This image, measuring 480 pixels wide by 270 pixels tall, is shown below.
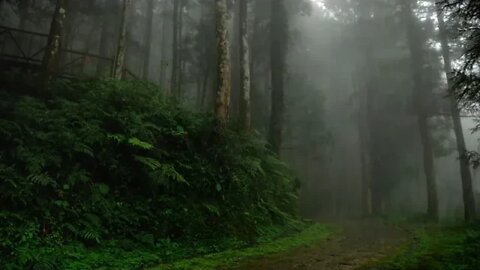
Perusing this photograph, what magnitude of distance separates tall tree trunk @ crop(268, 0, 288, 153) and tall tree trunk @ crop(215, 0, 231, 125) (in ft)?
18.8

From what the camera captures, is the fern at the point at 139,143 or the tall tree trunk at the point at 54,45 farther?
the tall tree trunk at the point at 54,45

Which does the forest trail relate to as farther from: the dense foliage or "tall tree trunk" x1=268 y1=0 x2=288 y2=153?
"tall tree trunk" x1=268 y1=0 x2=288 y2=153

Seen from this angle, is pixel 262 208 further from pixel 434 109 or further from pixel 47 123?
pixel 434 109

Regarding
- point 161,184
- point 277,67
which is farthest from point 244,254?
point 277,67

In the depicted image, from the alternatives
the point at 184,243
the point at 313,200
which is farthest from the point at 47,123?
the point at 313,200

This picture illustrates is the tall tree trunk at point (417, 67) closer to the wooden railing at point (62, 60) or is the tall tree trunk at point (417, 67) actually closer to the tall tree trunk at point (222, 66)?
the tall tree trunk at point (222, 66)

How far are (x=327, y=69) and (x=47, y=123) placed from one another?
35997 millimetres

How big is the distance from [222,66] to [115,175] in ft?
19.4

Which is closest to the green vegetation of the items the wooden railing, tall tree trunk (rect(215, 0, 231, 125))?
tall tree trunk (rect(215, 0, 231, 125))

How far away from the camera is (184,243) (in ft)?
28.3

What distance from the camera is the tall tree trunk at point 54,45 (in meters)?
12.6

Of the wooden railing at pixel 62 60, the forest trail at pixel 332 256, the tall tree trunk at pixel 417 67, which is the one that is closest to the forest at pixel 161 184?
the forest trail at pixel 332 256

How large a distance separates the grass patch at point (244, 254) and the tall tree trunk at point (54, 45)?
816cm

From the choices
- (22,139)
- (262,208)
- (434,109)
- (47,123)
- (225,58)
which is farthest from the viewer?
(434,109)
